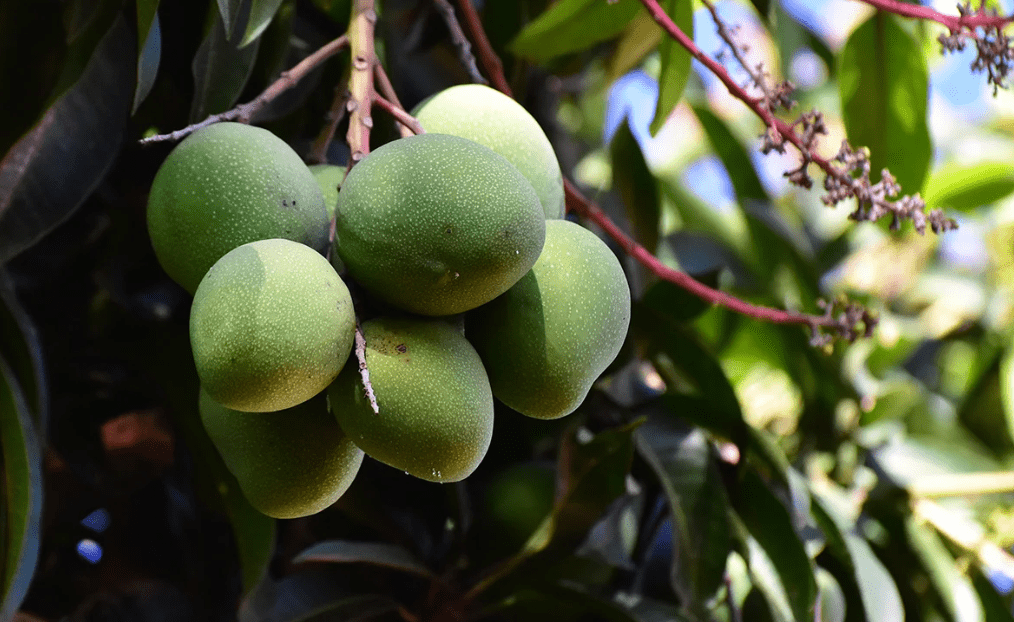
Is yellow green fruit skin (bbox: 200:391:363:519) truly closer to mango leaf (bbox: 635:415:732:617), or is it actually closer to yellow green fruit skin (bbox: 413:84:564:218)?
yellow green fruit skin (bbox: 413:84:564:218)

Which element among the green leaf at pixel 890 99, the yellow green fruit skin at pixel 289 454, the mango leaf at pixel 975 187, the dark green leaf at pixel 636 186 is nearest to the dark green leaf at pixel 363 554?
the yellow green fruit skin at pixel 289 454

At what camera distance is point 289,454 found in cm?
56

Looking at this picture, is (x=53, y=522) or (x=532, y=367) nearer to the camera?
(x=532, y=367)

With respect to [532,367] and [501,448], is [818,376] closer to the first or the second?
[501,448]

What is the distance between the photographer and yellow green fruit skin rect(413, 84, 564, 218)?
0.63 meters

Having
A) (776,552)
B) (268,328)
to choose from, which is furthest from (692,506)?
(268,328)

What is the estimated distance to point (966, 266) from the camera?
184 centimetres

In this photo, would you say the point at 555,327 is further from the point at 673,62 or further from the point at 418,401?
the point at 673,62

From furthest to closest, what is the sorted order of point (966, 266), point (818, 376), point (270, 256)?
point (966, 266) → point (818, 376) → point (270, 256)

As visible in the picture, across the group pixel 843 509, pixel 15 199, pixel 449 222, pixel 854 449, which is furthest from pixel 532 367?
pixel 854 449

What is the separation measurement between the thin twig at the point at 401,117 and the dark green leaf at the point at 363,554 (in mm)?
327

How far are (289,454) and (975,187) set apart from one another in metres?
1.11

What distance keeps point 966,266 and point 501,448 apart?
4.08ft

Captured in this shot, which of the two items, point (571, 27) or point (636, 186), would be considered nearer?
point (571, 27)
